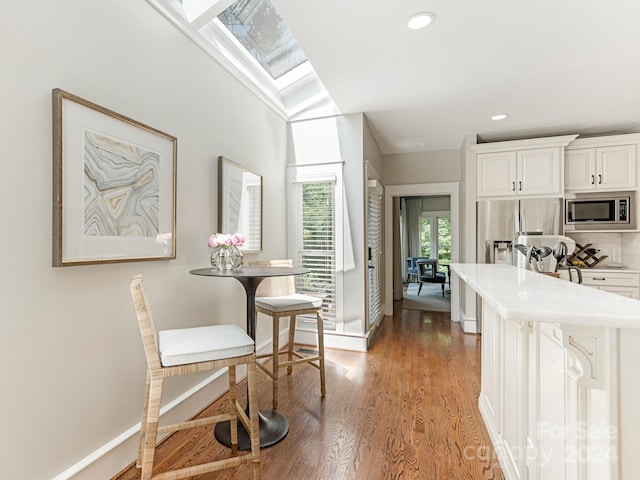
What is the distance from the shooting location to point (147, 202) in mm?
1807

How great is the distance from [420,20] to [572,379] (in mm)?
2039

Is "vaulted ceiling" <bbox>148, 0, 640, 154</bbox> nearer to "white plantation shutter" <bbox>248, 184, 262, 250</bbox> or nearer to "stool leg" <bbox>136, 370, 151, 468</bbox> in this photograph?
"white plantation shutter" <bbox>248, 184, 262, 250</bbox>

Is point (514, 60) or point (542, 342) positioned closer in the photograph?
point (542, 342)

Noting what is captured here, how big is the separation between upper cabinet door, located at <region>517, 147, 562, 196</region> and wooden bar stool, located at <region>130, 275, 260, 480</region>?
3.90 meters

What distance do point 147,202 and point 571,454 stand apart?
212 cm

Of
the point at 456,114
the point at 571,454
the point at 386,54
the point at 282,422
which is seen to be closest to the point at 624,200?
the point at 456,114

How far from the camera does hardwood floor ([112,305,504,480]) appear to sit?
1677mm

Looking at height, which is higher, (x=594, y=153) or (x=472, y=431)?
(x=594, y=153)

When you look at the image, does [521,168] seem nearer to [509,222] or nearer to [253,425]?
[509,222]

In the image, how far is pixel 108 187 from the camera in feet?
5.20

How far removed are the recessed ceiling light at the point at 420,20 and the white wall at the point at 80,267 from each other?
143 centimetres

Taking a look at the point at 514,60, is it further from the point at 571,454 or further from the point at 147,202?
the point at 147,202

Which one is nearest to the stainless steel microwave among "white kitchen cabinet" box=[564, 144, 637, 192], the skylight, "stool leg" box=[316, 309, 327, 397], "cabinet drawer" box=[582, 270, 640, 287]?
Result: "white kitchen cabinet" box=[564, 144, 637, 192]

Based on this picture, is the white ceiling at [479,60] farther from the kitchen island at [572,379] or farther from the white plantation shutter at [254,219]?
the kitchen island at [572,379]
